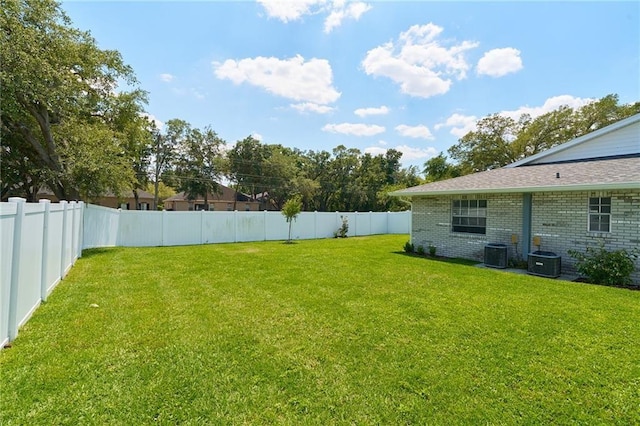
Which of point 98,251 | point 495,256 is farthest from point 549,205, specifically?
point 98,251

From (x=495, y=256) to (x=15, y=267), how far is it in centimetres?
1016

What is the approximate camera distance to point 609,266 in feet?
22.8

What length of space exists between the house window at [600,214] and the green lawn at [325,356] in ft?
6.12

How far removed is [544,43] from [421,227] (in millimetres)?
8041

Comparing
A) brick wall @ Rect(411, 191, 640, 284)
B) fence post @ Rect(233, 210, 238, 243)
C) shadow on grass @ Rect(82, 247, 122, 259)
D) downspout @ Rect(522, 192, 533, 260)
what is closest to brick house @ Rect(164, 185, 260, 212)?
fence post @ Rect(233, 210, 238, 243)

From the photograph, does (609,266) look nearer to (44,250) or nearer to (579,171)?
(579,171)

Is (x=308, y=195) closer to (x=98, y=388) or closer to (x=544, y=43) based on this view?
(x=544, y=43)

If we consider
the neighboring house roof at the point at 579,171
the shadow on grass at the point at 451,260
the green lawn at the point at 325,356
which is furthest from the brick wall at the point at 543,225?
the green lawn at the point at 325,356

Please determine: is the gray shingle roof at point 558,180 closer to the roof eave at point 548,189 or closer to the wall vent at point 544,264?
the roof eave at point 548,189

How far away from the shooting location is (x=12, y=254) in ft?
10.8

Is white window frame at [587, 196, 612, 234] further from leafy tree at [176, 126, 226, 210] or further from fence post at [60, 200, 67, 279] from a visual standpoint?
leafy tree at [176, 126, 226, 210]

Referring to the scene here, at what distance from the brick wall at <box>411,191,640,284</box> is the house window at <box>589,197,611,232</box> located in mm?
91

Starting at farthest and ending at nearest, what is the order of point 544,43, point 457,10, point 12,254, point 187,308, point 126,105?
point 126,105 → point 544,43 → point 457,10 → point 187,308 → point 12,254

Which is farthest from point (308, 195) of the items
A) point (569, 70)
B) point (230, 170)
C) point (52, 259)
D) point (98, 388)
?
point (98, 388)
